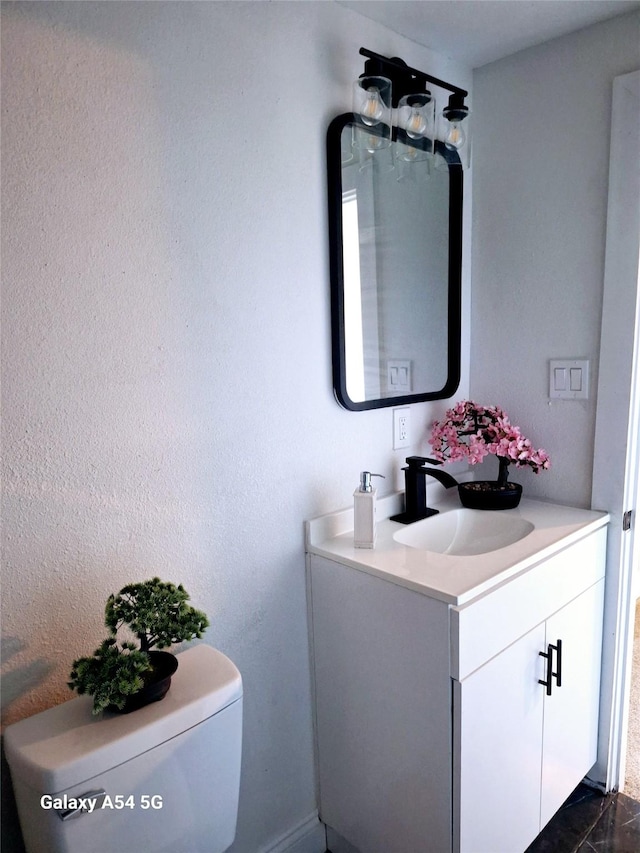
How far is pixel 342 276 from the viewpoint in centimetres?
143

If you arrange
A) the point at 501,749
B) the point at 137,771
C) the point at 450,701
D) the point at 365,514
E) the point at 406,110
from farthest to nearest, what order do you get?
the point at 406,110, the point at 365,514, the point at 501,749, the point at 450,701, the point at 137,771

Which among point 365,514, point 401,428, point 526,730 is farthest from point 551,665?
point 401,428

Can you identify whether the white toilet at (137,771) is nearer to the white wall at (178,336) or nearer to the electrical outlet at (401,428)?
the white wall at (178,336)

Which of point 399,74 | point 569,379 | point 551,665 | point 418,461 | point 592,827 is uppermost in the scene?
point 399,74

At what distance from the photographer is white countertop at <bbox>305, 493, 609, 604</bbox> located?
1.17m

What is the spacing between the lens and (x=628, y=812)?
5.32 ft

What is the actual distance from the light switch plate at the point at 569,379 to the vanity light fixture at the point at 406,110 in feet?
2.27

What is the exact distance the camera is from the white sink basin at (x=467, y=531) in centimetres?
155

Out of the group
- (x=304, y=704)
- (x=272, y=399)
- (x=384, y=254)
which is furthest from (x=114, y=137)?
(x=304, y=704)

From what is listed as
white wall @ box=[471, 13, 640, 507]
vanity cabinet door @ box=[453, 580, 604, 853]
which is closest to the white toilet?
vanity cabinet door @ box=[453, 580, 604, 853]

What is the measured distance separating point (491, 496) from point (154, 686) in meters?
1.06

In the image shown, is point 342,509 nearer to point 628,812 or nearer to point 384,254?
point 384,254

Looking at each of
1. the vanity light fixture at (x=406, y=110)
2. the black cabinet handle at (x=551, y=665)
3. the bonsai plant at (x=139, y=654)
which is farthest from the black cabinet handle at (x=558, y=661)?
the vanity light fixture at (x=406, y=110)

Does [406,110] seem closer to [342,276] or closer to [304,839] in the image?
[342,276]
